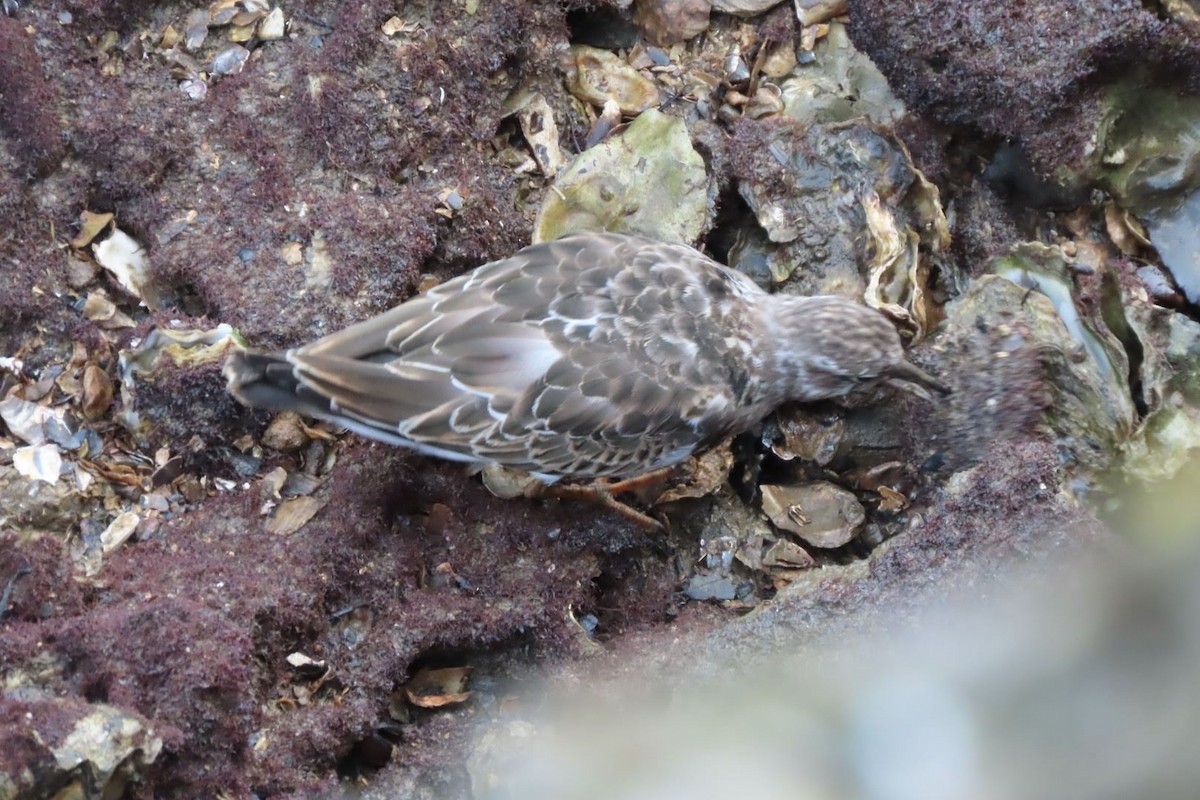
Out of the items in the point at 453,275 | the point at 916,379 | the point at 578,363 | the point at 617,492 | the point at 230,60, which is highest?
the point at 230,60

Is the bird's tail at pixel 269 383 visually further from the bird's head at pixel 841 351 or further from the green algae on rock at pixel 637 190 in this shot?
the bird's head at pixel 841 351

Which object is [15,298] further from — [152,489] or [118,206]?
[152,489]

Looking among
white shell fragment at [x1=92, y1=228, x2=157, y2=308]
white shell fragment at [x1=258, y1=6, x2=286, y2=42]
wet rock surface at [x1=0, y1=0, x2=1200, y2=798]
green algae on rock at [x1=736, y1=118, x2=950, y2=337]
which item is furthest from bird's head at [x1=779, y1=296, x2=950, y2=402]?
white shell fragment at [x1=92, y1=228, x2=157, y2=308]

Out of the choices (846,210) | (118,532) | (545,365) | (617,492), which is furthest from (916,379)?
(118,532)

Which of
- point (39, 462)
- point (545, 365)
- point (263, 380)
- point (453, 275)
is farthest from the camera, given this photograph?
point (453, 275)

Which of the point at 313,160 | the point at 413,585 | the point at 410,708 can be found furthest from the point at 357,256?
the point at 410,708

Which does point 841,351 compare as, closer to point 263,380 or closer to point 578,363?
point 578,363

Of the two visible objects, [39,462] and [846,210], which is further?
[846,210]
